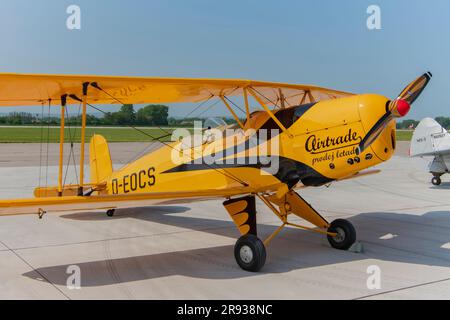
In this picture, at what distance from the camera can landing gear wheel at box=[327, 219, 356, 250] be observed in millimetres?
6730

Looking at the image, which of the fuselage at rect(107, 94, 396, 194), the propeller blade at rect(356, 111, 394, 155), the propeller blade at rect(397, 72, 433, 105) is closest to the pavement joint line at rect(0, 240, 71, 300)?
the fuselage at rect(107, 94, 396, 194)

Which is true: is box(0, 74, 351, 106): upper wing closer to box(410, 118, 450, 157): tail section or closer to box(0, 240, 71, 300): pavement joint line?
box(0, 240, 71, 300): pavement joint line

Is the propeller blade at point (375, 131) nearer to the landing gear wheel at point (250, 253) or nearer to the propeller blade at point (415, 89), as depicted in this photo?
the propeller blade at point (415, 89)

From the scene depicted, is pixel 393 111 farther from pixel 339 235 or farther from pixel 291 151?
pixel 339 235

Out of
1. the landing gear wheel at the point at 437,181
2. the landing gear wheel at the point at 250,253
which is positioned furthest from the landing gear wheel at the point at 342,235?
the landing gear wheel at the point at 437,181

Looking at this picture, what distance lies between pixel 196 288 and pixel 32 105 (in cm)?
404

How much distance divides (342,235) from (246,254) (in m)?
1.83

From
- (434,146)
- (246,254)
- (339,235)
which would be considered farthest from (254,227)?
(434,146)

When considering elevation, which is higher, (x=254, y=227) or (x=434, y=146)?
(x=434, y=146)

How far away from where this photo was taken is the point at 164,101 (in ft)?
24.8

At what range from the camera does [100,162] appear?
32.2 ft

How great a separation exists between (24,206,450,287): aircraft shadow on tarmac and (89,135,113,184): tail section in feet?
3.05

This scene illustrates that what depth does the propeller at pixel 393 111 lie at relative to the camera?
17.4 feet
